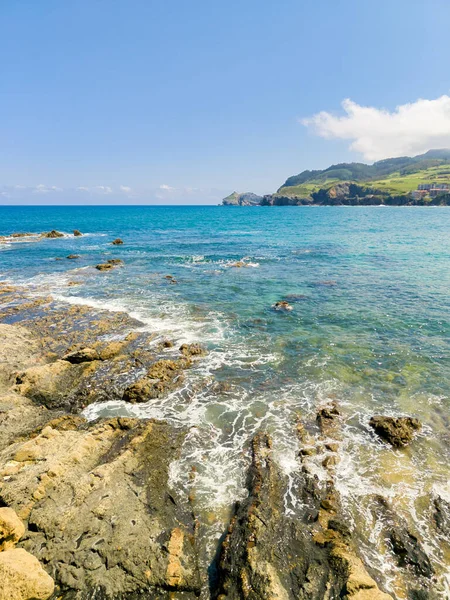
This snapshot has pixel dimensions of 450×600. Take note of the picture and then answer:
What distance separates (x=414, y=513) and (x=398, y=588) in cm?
279

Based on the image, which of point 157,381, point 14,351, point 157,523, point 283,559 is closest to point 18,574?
point 157,523

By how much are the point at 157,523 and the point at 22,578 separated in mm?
3594

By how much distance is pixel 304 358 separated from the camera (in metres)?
21.4

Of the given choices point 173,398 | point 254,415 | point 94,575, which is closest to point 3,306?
point 173,398

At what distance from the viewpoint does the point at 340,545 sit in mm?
9148

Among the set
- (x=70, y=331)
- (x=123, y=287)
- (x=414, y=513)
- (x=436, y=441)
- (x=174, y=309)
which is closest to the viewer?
(x=414, y=513)

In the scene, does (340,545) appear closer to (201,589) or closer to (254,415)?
(201,589)

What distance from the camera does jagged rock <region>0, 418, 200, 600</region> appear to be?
27.5ft

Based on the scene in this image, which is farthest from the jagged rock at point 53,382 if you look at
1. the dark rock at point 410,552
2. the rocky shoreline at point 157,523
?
the dark rock at point 410,552

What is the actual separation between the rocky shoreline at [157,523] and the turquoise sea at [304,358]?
0.54m

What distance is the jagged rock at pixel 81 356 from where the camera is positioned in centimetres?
2017

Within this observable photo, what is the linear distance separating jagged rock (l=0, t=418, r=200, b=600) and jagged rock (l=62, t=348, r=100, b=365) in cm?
724

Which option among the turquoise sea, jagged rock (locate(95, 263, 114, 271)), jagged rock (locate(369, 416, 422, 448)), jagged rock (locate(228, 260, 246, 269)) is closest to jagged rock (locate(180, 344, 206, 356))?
the turquoise sea

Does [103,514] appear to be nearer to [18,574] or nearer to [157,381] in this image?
[18,574]
